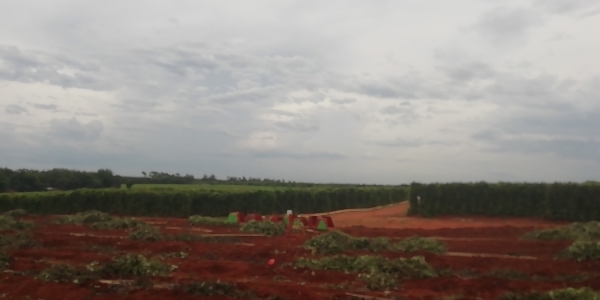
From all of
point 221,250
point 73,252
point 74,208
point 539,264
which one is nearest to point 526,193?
point 539,264

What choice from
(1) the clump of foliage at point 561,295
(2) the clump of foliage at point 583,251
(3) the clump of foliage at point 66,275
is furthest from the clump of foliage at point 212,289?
(2) the clump of foliage at point 583,251

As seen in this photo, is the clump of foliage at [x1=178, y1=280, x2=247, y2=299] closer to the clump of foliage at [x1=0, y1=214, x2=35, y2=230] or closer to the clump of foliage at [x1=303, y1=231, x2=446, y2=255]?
the clump of foliage at [x1=303, y1=231, x2=446, y2=255]

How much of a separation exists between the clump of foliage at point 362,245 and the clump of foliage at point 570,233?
4.70m

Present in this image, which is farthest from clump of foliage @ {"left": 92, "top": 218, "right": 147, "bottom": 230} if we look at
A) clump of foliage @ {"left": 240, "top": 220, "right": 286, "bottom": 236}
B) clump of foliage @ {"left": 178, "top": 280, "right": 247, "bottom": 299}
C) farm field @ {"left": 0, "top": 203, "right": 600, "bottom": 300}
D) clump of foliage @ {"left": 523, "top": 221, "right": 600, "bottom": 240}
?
clump of foliage @ {"left": 523, "top": 221, "right": 600, "bottom": 240}

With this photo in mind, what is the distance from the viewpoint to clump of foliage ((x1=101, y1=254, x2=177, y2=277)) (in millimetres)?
11312

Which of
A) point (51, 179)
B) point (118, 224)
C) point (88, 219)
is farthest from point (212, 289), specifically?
point (51, 179)

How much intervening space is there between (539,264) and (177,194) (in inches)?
1035

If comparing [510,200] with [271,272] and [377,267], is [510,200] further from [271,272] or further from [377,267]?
[271,272]

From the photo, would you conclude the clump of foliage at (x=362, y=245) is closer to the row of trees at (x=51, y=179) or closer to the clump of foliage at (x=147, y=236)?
the clump of foliage at (x=147, y=236)

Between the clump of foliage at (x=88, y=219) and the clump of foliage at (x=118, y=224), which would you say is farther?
the clump of foliage at (x=88, y=219)

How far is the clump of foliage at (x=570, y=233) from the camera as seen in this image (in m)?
17.4

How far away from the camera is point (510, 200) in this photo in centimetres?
2983

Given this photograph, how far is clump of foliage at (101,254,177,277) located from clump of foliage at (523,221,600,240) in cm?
1283

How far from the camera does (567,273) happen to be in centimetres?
1164
